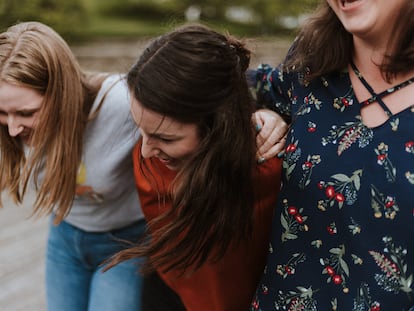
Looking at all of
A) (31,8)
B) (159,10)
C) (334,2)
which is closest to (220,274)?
(334,2)

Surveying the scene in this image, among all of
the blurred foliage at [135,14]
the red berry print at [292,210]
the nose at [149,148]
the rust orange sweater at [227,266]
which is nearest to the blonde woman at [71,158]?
the rust orange sweater at [227,266]

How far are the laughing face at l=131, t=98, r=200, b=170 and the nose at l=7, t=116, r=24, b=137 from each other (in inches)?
19.6

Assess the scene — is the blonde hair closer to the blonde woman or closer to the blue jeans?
the blonde woman

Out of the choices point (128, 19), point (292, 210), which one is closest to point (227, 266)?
point (292, 210)

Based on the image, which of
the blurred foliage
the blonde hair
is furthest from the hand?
the blurred foliage

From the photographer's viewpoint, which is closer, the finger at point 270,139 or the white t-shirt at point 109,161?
the finger at point 270,139

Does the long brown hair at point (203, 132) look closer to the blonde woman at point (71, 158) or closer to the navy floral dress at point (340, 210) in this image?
the navy floral dress at point (340, 210)

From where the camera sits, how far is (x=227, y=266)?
151cm

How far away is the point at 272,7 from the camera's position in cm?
792

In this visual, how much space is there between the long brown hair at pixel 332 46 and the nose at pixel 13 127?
0.78 m

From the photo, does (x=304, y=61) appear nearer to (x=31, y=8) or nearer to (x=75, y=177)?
(x=75, y=177)

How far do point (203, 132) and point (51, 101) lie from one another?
56cm

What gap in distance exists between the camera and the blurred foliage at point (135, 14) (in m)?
6.66

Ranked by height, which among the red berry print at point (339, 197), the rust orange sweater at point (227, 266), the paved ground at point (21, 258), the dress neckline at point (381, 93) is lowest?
the paved ground at point (21, 258)
